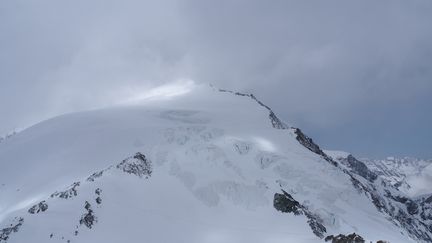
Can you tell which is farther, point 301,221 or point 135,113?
point 135,113

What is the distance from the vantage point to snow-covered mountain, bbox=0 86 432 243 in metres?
77.9

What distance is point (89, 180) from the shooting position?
8412cm

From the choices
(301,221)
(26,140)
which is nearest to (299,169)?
(301,221)

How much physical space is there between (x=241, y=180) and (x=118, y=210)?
2423 cm

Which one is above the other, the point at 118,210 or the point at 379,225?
the point at 379,225

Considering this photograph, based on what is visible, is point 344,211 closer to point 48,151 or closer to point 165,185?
point 165,185

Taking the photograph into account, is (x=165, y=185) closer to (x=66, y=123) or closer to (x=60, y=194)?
(x=60, y=194)

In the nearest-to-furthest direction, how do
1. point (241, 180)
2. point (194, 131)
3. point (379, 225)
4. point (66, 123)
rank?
point (241, 180)
point (379, 225)
point (194, 131)
point (66, 123)

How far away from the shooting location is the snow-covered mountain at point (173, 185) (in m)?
77.9

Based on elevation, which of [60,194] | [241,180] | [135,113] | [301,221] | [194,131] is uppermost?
[135,113]

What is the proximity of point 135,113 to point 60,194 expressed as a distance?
4853cm

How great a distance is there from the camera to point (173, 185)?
9288 cm

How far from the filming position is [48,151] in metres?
106

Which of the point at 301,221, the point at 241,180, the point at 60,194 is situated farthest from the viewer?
the point at 241,180
